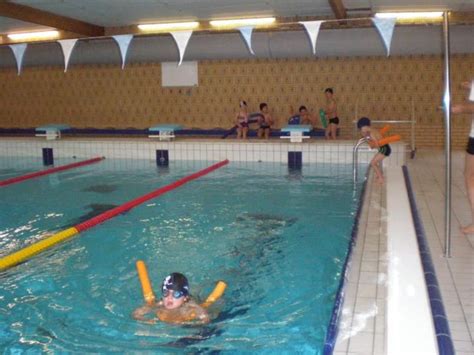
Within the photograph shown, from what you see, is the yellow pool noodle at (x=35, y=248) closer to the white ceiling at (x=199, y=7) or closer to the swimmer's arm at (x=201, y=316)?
the swimmer's arm at (x=201, y=316)

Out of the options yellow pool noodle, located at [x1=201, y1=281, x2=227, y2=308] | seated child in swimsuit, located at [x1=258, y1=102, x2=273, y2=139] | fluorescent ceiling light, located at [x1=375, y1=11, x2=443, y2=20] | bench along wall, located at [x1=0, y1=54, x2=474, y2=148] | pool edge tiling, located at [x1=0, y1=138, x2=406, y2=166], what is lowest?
yellow pool noodle, located at [x1=201, y1=281, x2=227, y2=308]

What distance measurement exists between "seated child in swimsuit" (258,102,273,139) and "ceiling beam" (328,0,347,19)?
2.93 m

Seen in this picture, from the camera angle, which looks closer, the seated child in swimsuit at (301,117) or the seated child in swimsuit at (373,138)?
the seated child in swimsuit at (373,138)

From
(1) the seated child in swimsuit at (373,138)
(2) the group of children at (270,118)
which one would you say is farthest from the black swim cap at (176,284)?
(2) the group of children at (270,118)

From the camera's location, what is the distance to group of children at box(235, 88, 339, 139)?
457 inches

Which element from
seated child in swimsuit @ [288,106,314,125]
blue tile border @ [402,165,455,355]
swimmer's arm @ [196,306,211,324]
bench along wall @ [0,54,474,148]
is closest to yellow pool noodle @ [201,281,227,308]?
swimmer's arm @ [196,306,211,324]

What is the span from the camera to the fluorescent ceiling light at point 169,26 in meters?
12.2

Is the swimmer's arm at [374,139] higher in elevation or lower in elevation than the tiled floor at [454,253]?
higher

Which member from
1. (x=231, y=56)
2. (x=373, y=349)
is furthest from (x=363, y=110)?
(x=373, y=349)

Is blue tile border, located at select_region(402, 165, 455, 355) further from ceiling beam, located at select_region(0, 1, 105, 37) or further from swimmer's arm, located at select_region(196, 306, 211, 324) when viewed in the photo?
ceiling beam, located at select_region(0, 1, 105, 37)

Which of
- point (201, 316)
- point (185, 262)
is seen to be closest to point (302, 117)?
point (185, 262)

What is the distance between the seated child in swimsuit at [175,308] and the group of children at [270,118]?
8.69 metres

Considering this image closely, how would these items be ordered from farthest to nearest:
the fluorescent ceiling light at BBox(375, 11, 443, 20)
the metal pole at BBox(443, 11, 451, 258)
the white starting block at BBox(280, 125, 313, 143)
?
the fluorescent ceiling light at BBox(375, 11, 443, 20) < the white starting block at BBox(280, 125, 313, 143) < the metal pole at BBox(443, 11, 451, 258)

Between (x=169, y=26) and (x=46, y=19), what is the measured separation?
3.01 meters
